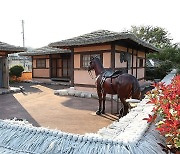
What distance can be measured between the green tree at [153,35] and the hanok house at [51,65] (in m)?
15.8

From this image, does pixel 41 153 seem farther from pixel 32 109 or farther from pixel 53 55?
pixel 53 55

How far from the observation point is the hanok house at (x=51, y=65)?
14850 millimetres

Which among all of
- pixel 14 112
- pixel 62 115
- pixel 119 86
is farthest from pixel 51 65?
pixel 119 86

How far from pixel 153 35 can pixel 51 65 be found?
18.3 m

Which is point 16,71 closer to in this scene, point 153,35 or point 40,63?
point 40,63

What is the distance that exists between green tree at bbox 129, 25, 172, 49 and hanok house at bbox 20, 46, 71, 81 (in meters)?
15.8

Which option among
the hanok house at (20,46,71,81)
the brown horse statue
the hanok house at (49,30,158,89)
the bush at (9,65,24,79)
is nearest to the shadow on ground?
the brown horse statue

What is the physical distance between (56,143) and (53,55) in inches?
560

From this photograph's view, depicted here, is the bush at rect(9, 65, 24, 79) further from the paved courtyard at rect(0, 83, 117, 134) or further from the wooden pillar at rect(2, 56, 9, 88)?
the paved courtyard at rect(0, 83, 117, 134)

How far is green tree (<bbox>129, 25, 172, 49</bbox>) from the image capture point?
27.3 metres

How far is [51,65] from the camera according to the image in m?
15.2

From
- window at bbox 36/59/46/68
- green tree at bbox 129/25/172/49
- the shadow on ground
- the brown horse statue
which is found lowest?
the shadow on ground

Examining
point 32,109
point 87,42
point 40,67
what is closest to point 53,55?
point 40,67

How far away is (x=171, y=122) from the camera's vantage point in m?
1.34
